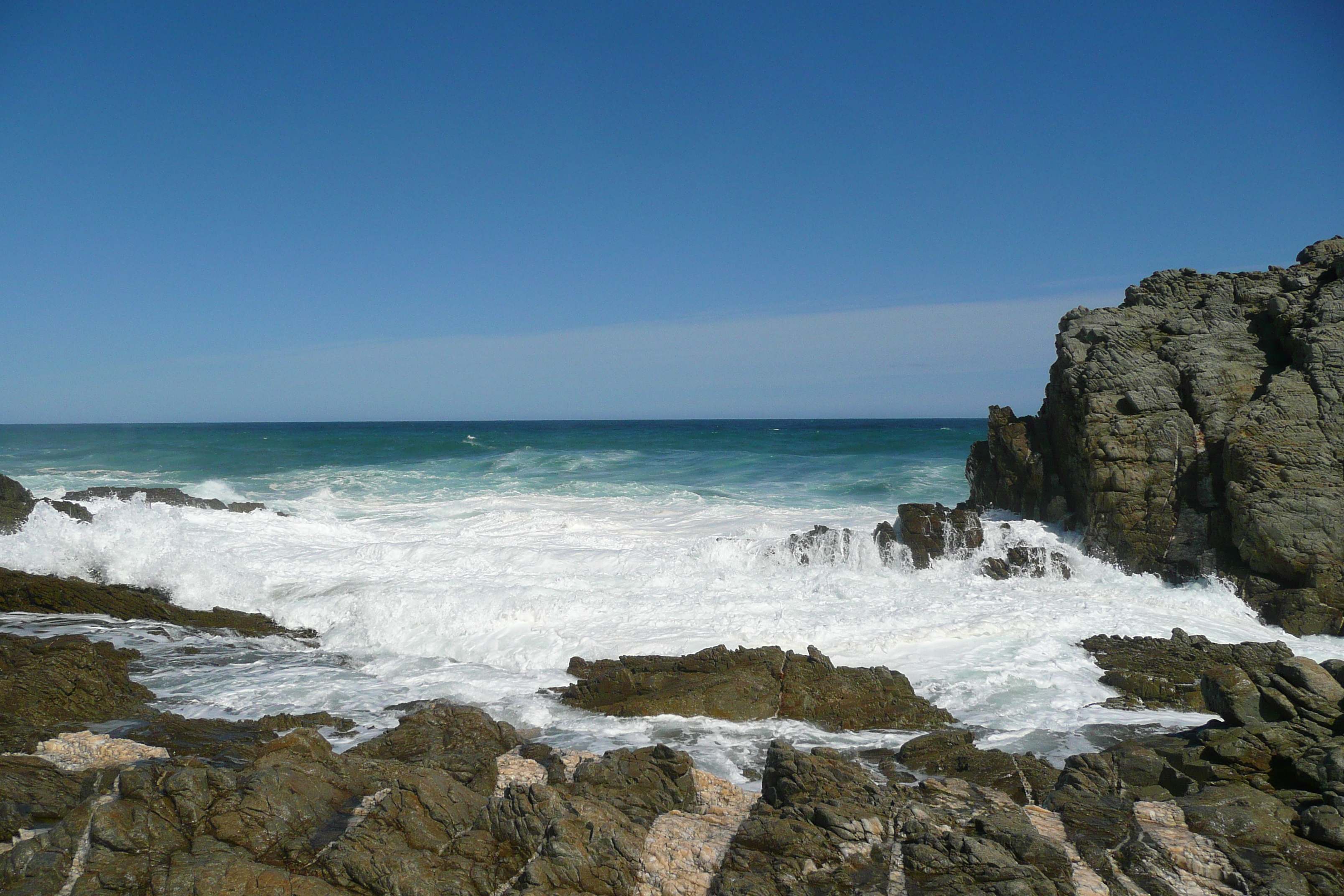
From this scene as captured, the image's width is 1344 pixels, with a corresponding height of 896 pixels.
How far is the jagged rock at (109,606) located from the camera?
467 inches

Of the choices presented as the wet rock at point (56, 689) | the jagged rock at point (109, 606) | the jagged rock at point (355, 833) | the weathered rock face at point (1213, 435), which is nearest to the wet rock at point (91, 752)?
the wet rock at point (56, 689)

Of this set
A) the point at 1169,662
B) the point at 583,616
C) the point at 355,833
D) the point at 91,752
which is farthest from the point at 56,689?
the point at 1169,662

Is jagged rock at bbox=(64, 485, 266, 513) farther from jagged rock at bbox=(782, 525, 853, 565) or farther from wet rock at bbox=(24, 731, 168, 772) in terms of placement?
jagged rock at bbox=(782, 525, 853, 565)

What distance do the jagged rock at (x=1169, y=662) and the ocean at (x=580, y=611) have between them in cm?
28

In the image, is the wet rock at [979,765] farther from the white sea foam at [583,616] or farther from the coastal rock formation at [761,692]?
the coastal rock formation at [761,692]

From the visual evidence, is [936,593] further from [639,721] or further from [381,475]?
[381,475]

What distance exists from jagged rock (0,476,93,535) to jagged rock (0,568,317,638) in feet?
12.2

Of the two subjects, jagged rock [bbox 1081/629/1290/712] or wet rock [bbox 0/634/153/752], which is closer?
wet rock [bbox 0/634/153/752]

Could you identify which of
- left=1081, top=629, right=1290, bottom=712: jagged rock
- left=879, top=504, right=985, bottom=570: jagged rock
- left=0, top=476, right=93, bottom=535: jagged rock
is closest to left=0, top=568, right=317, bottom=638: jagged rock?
left=0, top=476, right=93, bottom=535: jagged rock

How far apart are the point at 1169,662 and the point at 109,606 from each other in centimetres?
1575

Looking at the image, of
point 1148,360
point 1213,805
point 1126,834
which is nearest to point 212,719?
point 1126,834

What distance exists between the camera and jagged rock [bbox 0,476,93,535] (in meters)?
15.7

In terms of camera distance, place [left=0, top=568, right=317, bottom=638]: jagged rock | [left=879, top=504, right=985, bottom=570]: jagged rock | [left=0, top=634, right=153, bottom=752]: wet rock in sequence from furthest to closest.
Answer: [left=879, top=504, right=985, bottom=570]: jagged rock, [left=0, top=568, right=317, bottom=638]: jagged rock, [left=0, top=634, right=153, bottom=752]: wet rock

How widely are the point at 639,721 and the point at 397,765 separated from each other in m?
2.94
